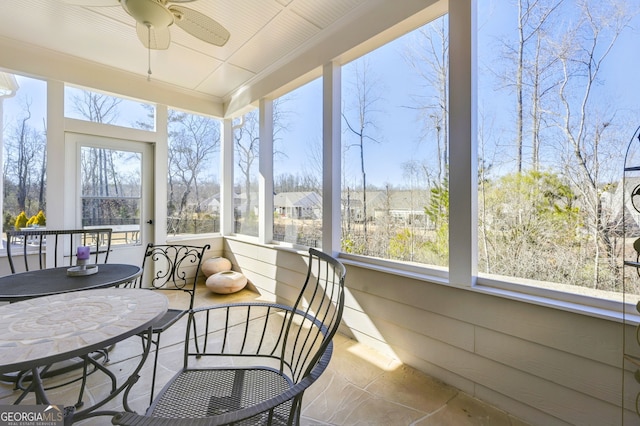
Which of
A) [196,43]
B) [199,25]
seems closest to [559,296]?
[199,25]

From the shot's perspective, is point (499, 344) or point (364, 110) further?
point (364, 110)

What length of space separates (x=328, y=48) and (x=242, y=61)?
116cm

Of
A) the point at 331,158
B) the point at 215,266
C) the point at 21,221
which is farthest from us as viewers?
the point at 215,266

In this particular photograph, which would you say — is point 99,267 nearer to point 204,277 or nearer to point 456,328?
point 204,277

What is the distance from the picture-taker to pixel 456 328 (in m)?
1.86

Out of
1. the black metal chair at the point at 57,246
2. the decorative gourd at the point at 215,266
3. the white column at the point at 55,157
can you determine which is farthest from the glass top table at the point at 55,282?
the decorative gourd at the point at 215,266

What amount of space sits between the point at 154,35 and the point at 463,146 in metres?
2.47

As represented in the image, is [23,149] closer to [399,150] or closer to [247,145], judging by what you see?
[247,145]

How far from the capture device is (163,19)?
6.54 ft

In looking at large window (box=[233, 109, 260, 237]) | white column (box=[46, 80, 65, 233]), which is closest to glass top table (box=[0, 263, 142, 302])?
white column (box=[46, 80, 65, 233])

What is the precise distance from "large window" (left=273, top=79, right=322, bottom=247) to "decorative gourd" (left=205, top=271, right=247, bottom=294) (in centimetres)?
79

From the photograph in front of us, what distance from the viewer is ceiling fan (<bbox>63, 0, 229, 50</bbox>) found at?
6.09 ft

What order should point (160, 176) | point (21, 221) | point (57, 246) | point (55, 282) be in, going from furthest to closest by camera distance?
1. point (160, 176)
2. point (57, 246)
3. point (21, 221)
4. point (55, 282)

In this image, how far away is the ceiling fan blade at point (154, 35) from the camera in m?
2.12
